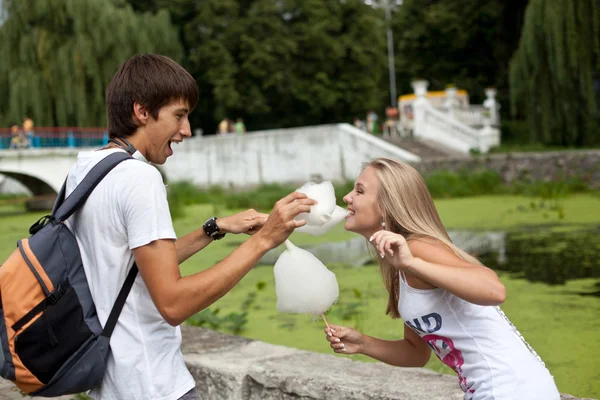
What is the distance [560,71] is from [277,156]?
9.01 meters

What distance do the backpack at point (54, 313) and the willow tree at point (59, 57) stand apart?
21.6 m

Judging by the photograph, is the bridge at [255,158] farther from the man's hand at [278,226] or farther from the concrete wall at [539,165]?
the man's hand at [278,226]

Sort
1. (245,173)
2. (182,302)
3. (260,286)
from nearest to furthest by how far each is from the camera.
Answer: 1. (182,302)
2. (260,286)
3. (245,173)

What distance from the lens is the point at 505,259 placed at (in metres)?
7.99

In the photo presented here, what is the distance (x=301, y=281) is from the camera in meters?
1.96

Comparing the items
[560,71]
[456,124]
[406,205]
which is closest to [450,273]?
[406,205]

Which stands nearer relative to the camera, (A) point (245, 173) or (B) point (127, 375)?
(B) point (127, 375)

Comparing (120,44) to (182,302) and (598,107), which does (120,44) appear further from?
(182,302)

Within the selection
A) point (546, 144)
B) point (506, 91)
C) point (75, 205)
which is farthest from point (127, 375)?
point (506, 91)

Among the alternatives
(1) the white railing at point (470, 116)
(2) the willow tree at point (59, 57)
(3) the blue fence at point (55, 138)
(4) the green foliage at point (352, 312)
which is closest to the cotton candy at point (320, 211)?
(4) the green foliage at point (352, 312)

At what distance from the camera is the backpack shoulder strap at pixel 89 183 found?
1.68 metres

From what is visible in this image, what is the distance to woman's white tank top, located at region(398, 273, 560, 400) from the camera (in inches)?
70.1

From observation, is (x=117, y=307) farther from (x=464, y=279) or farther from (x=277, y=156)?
(x=277, y=156)

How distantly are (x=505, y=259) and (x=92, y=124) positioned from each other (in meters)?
17.4
